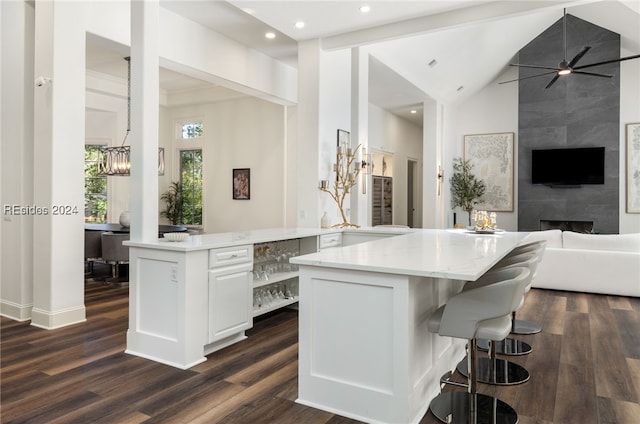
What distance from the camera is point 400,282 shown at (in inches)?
90.0

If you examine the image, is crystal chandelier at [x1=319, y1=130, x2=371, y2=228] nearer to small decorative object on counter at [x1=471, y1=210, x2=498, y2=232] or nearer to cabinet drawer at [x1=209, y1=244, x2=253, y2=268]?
small decorative object on counter at [x1=471, y1=210, x2=498, y2=232]

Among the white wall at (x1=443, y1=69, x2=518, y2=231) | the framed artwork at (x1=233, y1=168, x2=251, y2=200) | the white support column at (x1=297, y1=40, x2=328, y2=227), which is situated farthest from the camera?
the white wall at (x1=443, y1=69, x2=518, y2=231)

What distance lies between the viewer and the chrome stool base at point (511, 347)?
3.51 m

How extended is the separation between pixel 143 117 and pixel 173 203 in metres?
6.51

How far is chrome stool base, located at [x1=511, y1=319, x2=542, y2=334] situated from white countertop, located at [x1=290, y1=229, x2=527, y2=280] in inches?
41.8

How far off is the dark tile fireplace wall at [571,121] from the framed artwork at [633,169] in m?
0.23

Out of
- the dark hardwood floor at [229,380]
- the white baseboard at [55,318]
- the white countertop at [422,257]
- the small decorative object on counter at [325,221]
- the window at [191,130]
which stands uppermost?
the window at [191,130]

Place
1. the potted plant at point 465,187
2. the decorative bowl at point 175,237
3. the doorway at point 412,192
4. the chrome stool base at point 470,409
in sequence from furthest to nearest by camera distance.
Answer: the doorway at point 412,192, the potted plant at point 465,187, the decorative bowl at point 175,237, the chrome stool base at point 470,409

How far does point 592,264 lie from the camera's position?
18.6ft

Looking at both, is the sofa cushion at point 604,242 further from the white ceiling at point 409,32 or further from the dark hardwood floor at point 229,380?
the white ceiling at point 409,32

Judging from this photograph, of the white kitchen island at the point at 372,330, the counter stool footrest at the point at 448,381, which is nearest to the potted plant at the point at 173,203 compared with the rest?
the white kitchen island at the point at 372,330

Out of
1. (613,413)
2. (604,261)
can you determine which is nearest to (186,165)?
(604,261)

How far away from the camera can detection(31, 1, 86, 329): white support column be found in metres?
4.11

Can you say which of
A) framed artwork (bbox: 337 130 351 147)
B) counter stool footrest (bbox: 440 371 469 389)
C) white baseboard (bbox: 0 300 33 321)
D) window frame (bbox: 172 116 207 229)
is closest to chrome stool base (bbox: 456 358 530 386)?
counter stool footrest (bbox: 440 371 469 389)
